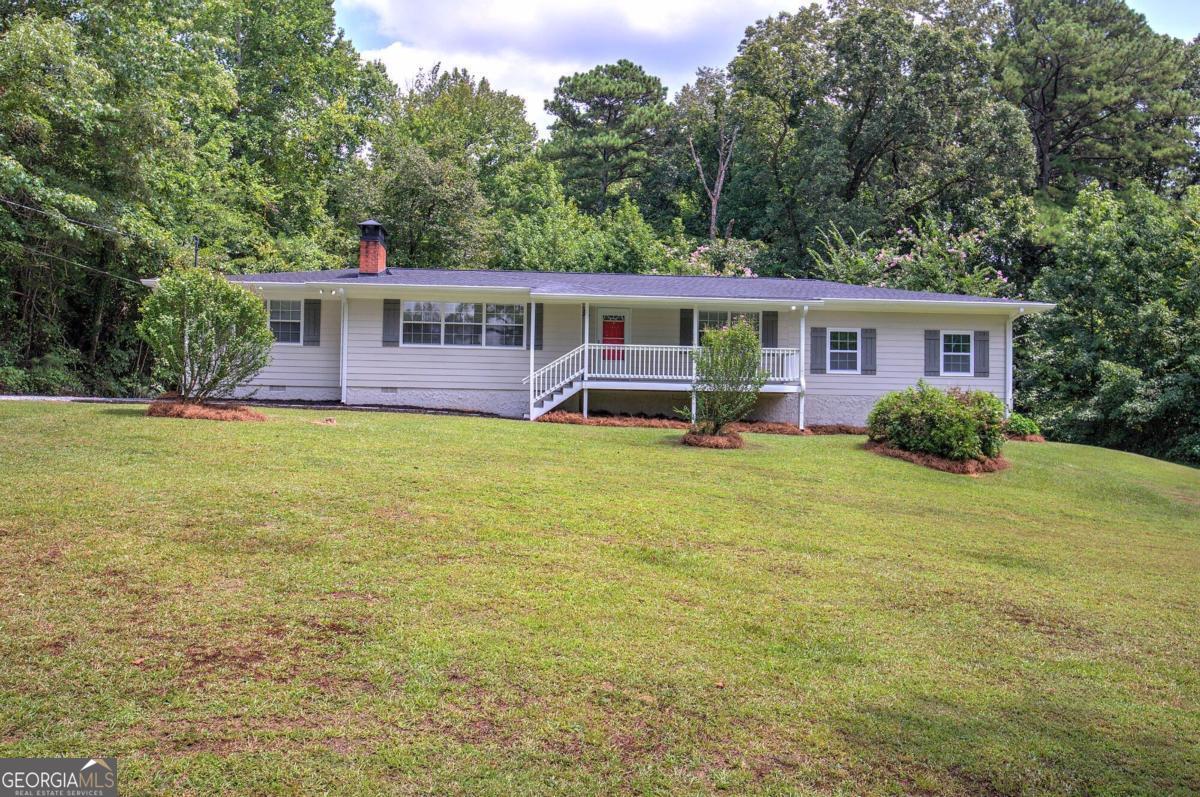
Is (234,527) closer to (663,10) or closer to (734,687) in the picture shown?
(734,687)

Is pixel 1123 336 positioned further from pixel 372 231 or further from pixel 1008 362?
pixel 372 231

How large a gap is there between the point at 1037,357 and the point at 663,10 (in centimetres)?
1372

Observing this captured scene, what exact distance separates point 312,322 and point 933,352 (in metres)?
14.5

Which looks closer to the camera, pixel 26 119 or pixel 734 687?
pixel 734 687

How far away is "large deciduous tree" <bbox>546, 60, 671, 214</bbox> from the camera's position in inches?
Answer: 1609

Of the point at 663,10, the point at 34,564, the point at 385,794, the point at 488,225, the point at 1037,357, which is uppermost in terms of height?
the point at 663,10

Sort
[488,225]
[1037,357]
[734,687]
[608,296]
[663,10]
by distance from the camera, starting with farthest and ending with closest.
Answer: [488,225] < [1037,357] < [663,10] < [608,296] < [734,687]

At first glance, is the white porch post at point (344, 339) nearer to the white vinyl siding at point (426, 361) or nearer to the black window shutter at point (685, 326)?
the white vinyl siding at point (426, 361)

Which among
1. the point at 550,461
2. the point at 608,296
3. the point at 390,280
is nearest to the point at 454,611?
the point at 550,461

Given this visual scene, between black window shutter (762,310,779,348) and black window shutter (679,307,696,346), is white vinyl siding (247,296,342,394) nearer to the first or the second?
black window shutter (679,307,696,346)

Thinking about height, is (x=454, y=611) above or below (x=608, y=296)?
below

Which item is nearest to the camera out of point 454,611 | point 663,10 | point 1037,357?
point 454,611

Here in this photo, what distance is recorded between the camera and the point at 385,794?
3.31 m

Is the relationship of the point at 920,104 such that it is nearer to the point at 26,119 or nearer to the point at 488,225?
the point at 488,225
